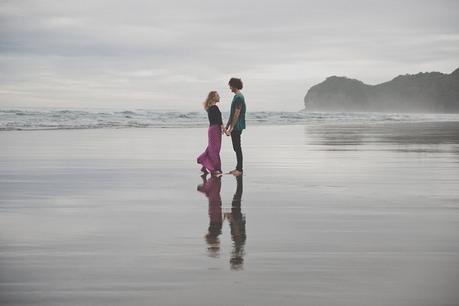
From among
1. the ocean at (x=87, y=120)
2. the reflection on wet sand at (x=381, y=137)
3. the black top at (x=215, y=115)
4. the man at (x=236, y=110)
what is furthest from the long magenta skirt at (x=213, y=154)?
the ocean at (x=87, y=120)

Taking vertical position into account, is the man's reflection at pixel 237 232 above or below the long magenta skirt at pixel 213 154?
below

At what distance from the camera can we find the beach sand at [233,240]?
12.4 ft

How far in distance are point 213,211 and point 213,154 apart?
5.12 meters

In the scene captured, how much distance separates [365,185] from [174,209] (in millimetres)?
3643

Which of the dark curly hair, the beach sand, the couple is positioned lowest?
the beach sand

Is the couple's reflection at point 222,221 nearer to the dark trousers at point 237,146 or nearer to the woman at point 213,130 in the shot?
the dark trousers at point 237,146

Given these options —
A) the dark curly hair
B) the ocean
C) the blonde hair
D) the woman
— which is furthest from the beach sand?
the ocean

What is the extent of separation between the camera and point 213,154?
472 inches

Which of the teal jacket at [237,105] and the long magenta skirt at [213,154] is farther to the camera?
the teal jacket at [237,105]

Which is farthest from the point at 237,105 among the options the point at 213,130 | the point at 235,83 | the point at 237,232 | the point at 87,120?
the point at 87,120

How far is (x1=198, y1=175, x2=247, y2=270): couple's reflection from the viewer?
472 centimetres

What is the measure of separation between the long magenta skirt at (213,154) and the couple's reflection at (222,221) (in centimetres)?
210

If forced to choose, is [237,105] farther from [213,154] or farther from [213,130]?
[213,154]

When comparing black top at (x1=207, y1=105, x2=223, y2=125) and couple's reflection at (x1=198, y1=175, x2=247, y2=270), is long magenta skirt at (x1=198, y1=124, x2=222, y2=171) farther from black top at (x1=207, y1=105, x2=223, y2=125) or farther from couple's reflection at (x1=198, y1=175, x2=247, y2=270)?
couple's reflection at (x1=198, y1=175, x2=247, y2=270)
